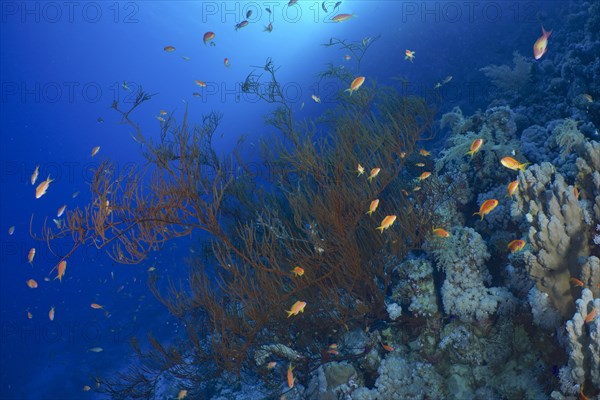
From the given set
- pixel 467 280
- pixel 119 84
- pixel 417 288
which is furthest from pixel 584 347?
pixel 119 84

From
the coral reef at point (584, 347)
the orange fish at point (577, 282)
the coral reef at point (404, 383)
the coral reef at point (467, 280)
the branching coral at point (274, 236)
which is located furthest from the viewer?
the branching coral at point (274, 236)

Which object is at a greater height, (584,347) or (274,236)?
(274,236)

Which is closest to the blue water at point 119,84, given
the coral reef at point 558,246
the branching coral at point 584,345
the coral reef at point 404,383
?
the coral reef at point 404,383

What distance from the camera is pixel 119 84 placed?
55594 millimetres

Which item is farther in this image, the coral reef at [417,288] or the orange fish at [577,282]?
the coral reef at [417,288]

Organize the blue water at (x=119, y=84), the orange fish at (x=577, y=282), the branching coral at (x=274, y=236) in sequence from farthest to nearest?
the blue water at (x=119, y=84)
the branching coral at (x=274, y=236)
the orange fish at (x=577, y=282)

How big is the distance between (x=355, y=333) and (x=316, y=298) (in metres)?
0.78

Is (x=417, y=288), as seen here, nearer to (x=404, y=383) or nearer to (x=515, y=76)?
(x=404, y=383)

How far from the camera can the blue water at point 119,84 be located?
1675 centimetres

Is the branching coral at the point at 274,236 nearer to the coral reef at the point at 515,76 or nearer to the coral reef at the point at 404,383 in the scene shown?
the coral reef at the point at 404,383

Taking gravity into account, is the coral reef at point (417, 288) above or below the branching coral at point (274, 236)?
below

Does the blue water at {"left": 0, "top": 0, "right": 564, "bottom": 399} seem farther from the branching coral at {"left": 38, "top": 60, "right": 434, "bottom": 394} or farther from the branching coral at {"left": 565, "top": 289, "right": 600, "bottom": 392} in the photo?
the branching coral at {"left": 565, "top": 289, "right": 600, "bottom": 392}

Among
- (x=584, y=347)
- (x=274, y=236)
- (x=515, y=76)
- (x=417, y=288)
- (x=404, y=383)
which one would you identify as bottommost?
(x=404, y=383)

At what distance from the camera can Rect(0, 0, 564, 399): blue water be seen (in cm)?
1675
